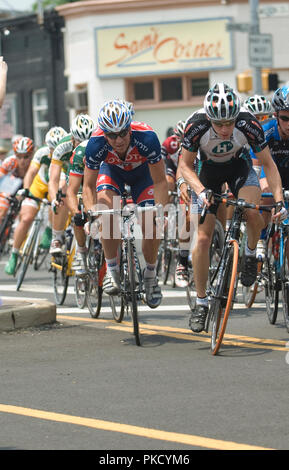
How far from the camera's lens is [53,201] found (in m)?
11.6

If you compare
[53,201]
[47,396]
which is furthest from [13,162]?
[47,396]

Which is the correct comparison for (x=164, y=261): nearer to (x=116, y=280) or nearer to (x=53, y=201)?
(x=53, y=201)

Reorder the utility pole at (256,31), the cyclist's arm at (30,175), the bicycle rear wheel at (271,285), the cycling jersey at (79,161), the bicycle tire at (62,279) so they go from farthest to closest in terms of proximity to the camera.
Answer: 1. the utility pole at (256,31)
2. the cyclist's arm at (30,175)
3. the bicycle tire at (62,279)
4. the cycling jersey at (79,161)
5. the bicycle rear wheel at (271,285)

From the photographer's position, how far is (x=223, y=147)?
854cm

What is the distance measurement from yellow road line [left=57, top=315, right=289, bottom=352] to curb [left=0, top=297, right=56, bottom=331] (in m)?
0.55

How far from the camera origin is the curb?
31.0 ft

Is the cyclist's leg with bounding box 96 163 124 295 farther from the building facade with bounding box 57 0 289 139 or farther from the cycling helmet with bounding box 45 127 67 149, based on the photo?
the building facade with bounding box 57 0 289 139

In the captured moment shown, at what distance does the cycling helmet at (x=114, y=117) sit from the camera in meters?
8.73

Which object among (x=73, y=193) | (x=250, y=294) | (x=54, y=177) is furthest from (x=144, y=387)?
(x=54, y=177)

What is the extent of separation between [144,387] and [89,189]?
2.85 meters

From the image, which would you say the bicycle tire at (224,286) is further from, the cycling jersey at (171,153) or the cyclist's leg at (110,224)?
the cycling jersey at (171,153)

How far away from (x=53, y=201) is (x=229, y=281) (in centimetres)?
382

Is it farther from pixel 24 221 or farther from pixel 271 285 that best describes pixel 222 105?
pixel 24 221

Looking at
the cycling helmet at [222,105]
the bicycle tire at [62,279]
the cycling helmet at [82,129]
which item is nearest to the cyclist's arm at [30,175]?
the bicycle tire at [62,279]
